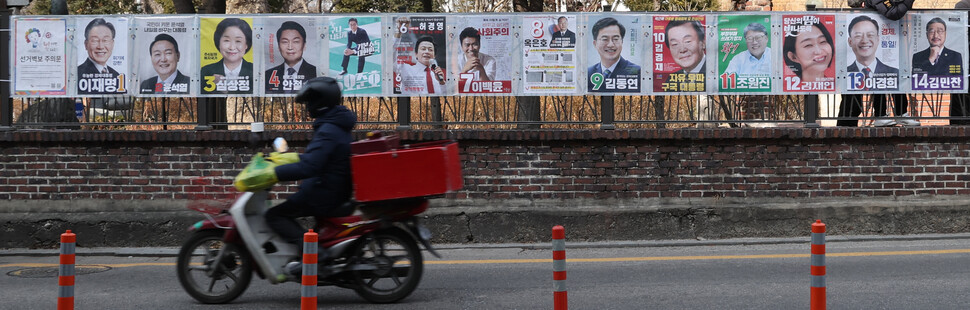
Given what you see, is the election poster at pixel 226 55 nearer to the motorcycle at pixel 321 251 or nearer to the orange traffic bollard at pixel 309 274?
the motorcycle at pixel 321 251

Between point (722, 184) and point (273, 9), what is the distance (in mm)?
33970

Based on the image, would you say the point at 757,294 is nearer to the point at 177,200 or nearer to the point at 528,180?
Result: the point at 528,180

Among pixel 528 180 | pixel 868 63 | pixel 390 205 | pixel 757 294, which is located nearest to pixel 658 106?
pixel 528 180

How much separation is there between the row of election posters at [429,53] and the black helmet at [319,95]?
3141mm

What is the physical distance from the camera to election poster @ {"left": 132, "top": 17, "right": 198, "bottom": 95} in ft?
33.7

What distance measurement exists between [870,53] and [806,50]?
0.68m

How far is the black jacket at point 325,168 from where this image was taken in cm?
695

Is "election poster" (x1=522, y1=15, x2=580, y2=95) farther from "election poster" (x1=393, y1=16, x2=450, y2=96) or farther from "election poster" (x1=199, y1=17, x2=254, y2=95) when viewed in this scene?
"election poster" (x1=199, y1=17, x2=254, y2=95)

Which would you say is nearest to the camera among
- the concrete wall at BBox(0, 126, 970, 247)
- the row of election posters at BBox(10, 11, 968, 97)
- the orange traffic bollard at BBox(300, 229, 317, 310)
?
the orange traffic bollard at BBox(300, 229, 317, 310)

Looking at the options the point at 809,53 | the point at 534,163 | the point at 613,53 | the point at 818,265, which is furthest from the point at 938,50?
the point at 818,265

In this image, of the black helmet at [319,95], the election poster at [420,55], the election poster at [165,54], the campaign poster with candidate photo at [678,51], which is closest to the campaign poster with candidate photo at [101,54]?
the election poster at [165,54]

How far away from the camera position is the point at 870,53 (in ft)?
34.4

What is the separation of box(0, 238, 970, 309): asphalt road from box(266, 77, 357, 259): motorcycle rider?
66cm

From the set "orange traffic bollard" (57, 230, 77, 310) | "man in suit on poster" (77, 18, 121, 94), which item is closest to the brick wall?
"man in suit on poster" (77, 18, 121, 94)
